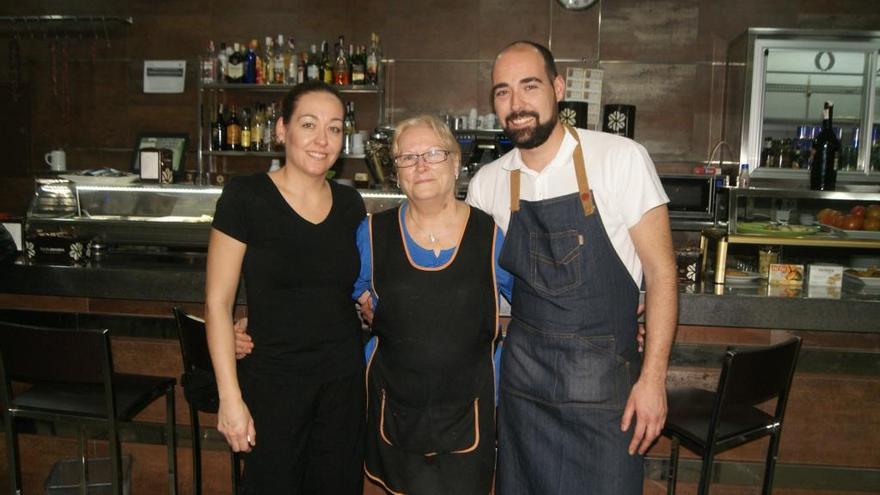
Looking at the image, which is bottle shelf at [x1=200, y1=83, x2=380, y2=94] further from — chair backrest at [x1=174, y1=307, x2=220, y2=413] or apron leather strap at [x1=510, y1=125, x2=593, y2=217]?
apron leather strap at [x1=510, y1=125, x2=593, y2=217]

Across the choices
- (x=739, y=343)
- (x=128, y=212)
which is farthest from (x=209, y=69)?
(x=739, y=343)

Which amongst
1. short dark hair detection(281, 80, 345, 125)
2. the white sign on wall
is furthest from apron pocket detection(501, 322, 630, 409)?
the white sign on wall

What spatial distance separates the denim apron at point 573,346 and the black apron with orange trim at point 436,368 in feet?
0.39

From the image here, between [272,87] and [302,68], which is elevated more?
[302,68]

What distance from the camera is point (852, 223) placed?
3562 mm

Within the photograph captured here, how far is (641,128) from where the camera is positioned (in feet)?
17.4

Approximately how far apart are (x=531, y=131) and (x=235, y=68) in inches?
152

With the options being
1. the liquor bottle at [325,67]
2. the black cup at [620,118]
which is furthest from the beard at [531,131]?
the liquor bottle at [325,67]

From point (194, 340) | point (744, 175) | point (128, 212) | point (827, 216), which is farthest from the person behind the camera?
point (744, 175)

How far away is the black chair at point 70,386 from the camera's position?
6.60 ft

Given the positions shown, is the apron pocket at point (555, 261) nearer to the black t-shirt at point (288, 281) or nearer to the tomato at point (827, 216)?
the black t-shirt at point (288, 281)

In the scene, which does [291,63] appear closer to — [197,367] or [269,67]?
[269,67]

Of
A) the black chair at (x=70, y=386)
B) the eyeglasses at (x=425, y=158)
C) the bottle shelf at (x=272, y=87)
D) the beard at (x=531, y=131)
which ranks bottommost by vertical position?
the black chair at (x=70, y=386)

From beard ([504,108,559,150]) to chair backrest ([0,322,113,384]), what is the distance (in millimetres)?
1283
